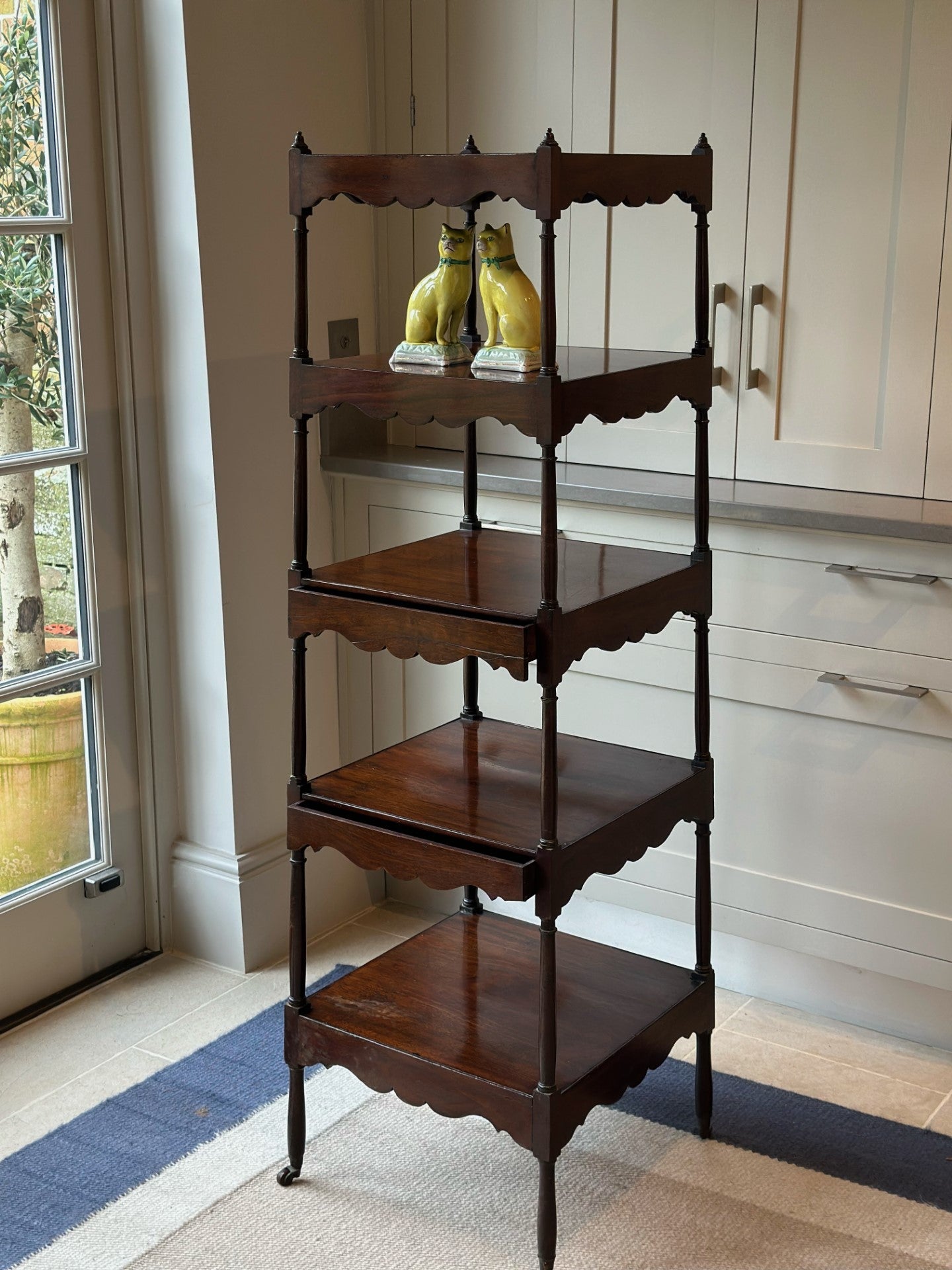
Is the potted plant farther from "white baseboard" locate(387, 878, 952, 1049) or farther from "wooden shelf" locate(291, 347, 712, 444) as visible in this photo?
"white baseboard" locate(387, 878, 952, 1049)

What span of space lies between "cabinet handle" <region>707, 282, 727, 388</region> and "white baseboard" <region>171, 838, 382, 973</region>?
4.17ft

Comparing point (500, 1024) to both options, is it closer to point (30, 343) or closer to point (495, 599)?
point (495, 599)

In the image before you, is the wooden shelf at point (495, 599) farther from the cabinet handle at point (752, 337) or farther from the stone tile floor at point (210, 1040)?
the stone tile floor at point (210, 1040)

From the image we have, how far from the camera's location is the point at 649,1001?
7.06 feet

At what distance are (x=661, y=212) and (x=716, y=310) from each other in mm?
213

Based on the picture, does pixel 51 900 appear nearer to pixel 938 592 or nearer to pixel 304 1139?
pixel 304 1139

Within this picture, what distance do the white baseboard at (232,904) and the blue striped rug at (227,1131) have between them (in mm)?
293

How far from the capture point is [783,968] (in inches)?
103

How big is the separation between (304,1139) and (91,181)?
1.70 m

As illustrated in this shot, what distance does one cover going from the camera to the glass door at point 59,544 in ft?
7.89

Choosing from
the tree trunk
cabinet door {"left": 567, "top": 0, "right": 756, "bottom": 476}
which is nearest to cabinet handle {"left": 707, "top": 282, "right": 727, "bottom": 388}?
cabinet door {"left": 567, "top": 0, "right": 756, "bottom": 476}

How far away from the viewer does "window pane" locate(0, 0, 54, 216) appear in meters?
2.34

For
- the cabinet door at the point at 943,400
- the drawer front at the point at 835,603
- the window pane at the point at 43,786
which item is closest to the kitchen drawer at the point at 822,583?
the drawer front at the point at 835,603

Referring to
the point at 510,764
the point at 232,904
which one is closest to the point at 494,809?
the point at 510,764
